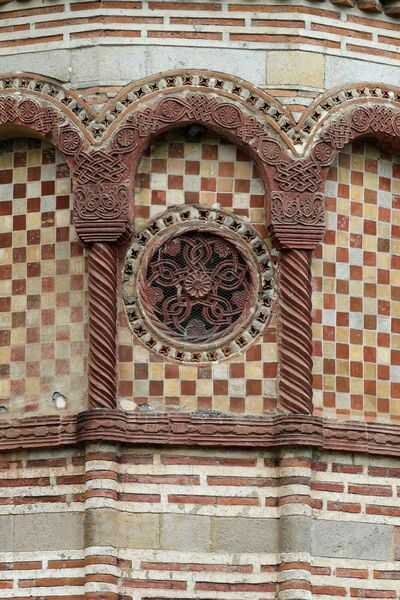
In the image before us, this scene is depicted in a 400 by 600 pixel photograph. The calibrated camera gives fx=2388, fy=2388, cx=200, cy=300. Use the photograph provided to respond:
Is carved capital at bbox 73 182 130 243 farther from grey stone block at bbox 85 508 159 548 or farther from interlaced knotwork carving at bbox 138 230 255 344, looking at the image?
grey stone block at bbox 85 508 159 548

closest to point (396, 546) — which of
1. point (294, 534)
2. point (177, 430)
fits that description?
point (294, 534)

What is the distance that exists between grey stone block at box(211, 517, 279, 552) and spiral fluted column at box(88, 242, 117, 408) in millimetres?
1565

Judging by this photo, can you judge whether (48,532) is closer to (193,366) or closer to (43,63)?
(193,366)

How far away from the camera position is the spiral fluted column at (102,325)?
75.3 ft

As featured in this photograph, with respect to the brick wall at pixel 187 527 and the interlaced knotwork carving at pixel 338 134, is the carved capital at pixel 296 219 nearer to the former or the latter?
the interlaced knotwork carving at pixel 338 134

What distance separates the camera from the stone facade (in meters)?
22.8

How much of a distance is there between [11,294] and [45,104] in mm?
1927

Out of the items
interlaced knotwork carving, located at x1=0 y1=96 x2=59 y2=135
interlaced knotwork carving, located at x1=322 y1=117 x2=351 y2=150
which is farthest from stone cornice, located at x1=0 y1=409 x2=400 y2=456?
interlaced knotwork carving, located at x1=0 y1=96 x2=59 y2=135

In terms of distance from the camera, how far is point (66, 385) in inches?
918

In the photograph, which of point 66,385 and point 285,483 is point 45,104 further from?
point 285,483

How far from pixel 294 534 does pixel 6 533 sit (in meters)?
2.79

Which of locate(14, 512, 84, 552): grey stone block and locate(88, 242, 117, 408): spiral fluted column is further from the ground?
locate(88, 242, 117, 408): spiral fluted column

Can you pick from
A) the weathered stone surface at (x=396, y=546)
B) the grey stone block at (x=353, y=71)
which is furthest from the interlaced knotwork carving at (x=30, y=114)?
the weathered stone surface at (x=396, y=546)

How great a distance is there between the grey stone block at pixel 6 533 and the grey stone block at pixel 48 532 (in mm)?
52
